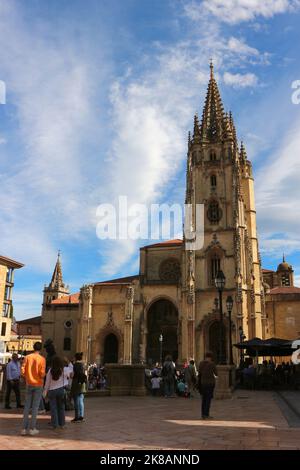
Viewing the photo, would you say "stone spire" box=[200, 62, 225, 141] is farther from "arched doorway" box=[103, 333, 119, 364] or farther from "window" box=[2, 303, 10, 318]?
"window" box=[2, 303, 10, 318]

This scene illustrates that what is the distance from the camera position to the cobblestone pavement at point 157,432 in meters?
6.31

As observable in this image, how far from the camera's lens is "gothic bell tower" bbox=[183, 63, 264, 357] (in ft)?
134

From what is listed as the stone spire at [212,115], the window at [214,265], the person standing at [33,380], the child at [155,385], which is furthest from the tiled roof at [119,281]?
the person standing at [33,380]

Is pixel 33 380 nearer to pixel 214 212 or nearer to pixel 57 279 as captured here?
pixel 214 212

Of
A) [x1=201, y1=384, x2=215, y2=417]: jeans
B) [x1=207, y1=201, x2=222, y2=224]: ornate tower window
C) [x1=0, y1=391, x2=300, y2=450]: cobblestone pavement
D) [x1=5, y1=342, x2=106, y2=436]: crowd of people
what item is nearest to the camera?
[x1=0, y1=391, x2=300, y2=450]: cobblestone pavement

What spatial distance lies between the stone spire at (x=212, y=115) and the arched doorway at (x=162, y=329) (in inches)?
827

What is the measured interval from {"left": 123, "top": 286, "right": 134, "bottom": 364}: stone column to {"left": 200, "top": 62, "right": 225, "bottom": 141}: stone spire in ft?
69.5

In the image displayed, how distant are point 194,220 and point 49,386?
126ft

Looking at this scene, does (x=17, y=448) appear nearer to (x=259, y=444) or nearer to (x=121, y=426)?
(x=121, y=426)

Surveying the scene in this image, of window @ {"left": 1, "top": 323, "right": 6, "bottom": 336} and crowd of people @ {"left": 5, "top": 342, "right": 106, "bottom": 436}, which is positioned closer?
crowd of people @ {"left": 5, "top": 342, "right": 106, "bottom": 436}

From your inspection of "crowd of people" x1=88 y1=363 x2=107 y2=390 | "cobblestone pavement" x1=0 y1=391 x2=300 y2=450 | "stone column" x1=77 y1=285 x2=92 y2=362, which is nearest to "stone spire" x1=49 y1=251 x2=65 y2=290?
"stone column" x1=77 y1=285 x2=92 y2=362

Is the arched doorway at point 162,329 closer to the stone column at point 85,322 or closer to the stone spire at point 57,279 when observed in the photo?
the stone column at point 85,322

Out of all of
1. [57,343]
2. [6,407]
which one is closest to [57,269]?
[57,343]

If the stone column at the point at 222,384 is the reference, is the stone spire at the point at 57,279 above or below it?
above
